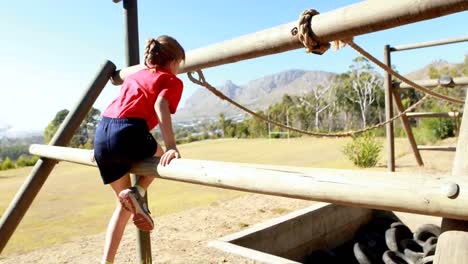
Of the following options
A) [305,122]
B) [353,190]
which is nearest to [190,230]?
[353,190]

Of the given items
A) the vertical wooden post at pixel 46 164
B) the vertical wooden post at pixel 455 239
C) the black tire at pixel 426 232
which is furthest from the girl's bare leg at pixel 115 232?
the black tire at pixel 426 232

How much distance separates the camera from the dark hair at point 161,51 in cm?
162

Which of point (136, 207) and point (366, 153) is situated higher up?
point (136, 207)

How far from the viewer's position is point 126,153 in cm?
149

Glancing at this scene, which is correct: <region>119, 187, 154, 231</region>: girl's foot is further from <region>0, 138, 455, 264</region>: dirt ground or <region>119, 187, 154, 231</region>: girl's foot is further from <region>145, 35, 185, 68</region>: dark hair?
<region>0, 138, 455, 264</region>: dirt ground

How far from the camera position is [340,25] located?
1079mm

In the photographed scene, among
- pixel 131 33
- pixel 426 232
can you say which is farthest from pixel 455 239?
pixel 426 232

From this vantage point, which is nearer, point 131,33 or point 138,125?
point 138,125

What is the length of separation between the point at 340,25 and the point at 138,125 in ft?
2.89

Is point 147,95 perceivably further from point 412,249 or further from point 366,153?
point 366,153

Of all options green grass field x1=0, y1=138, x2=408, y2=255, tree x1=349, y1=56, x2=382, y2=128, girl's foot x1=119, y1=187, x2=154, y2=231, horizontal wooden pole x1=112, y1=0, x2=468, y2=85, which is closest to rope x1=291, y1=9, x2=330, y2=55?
horizontal wooden pole x1=112, y1=0, x2=468, y2=85

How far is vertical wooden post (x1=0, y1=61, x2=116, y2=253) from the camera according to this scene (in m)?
2.11

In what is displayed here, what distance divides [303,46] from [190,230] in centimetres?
263

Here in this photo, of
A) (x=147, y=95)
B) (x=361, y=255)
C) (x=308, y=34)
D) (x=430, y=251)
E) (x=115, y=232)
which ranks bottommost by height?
(x=361, y=255)
